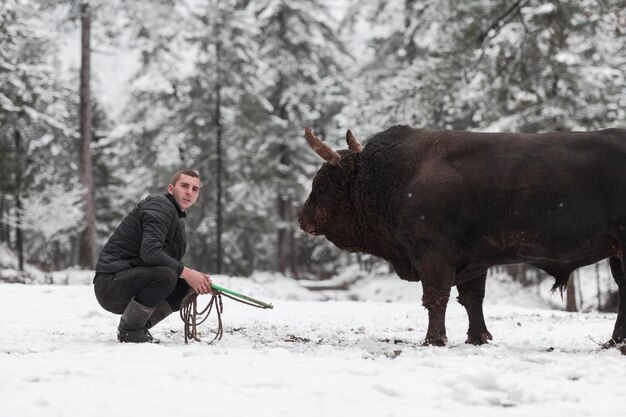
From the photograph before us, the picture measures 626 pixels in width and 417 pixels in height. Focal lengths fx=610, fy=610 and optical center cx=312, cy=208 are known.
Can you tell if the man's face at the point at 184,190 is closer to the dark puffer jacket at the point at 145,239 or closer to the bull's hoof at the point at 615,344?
the dark puffer jacket at the point at 145,239

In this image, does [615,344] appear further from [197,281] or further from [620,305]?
[197,281]

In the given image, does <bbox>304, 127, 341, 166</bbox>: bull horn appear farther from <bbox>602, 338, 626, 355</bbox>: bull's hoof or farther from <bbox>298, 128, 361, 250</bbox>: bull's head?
<bbox>602, 338, 626, 355</bbox>: bull's hoof

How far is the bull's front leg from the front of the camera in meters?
5.41

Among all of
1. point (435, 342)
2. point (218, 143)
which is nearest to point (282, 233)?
point (218, 143)

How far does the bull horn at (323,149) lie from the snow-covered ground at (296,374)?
6.06 feet

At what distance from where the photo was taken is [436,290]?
17.8ft

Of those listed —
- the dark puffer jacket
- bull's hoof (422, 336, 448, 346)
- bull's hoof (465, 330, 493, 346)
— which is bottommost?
bull's hoof (465, 330, 493, 346)

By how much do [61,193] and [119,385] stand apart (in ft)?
76.9

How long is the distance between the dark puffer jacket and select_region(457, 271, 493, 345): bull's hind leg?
2873 mm

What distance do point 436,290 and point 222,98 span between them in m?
20.6

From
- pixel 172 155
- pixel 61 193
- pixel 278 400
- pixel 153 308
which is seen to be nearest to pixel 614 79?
pixel 153 308

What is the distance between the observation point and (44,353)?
15.0 feet

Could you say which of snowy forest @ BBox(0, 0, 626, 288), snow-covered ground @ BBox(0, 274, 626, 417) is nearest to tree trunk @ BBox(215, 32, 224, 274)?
snowy forest @ BBox(0, 0, 626, 288)

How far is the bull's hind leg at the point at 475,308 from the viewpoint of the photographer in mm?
6027
